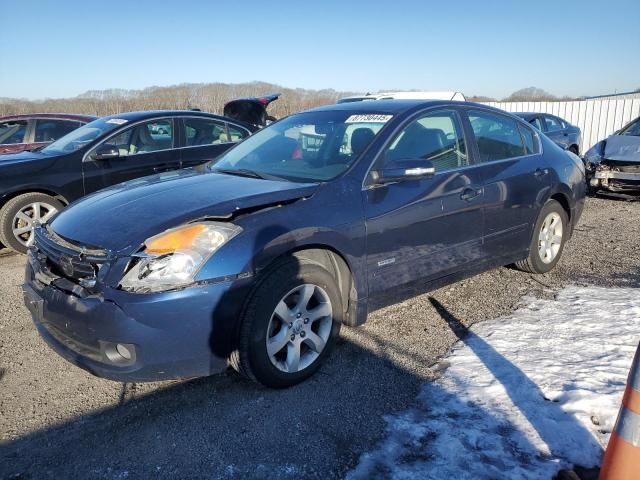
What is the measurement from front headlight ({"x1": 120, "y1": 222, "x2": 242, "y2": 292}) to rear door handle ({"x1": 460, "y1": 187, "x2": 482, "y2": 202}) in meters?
1.99

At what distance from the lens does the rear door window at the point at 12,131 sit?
9.09 meters

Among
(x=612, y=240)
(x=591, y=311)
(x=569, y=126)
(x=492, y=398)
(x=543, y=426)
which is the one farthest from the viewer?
(x=569, y=126)

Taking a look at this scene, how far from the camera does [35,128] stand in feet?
29.8

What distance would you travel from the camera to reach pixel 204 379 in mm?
3324

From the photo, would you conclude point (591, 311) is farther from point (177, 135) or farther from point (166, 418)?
point (177, 135)

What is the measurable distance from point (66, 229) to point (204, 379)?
123 centimetres

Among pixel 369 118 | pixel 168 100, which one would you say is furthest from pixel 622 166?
pixel 168 100

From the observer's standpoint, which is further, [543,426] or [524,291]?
[524,291]

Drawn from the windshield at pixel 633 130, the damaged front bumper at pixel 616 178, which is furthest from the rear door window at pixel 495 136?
the windshield at pixel 633 130

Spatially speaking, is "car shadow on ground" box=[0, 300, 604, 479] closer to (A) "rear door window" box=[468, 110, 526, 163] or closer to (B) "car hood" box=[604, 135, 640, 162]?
(A) "rear door window" box=[468, 110, 526, 163]

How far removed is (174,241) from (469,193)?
7.70 ft

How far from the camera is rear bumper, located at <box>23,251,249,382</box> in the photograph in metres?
2.70

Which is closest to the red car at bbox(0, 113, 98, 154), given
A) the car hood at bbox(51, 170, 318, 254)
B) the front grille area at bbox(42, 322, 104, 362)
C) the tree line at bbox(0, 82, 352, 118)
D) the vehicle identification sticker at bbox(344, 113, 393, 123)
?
the car hood at bbox(51, 170, 318, 254)

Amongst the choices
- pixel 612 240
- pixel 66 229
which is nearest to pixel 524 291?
pixel 612 240
